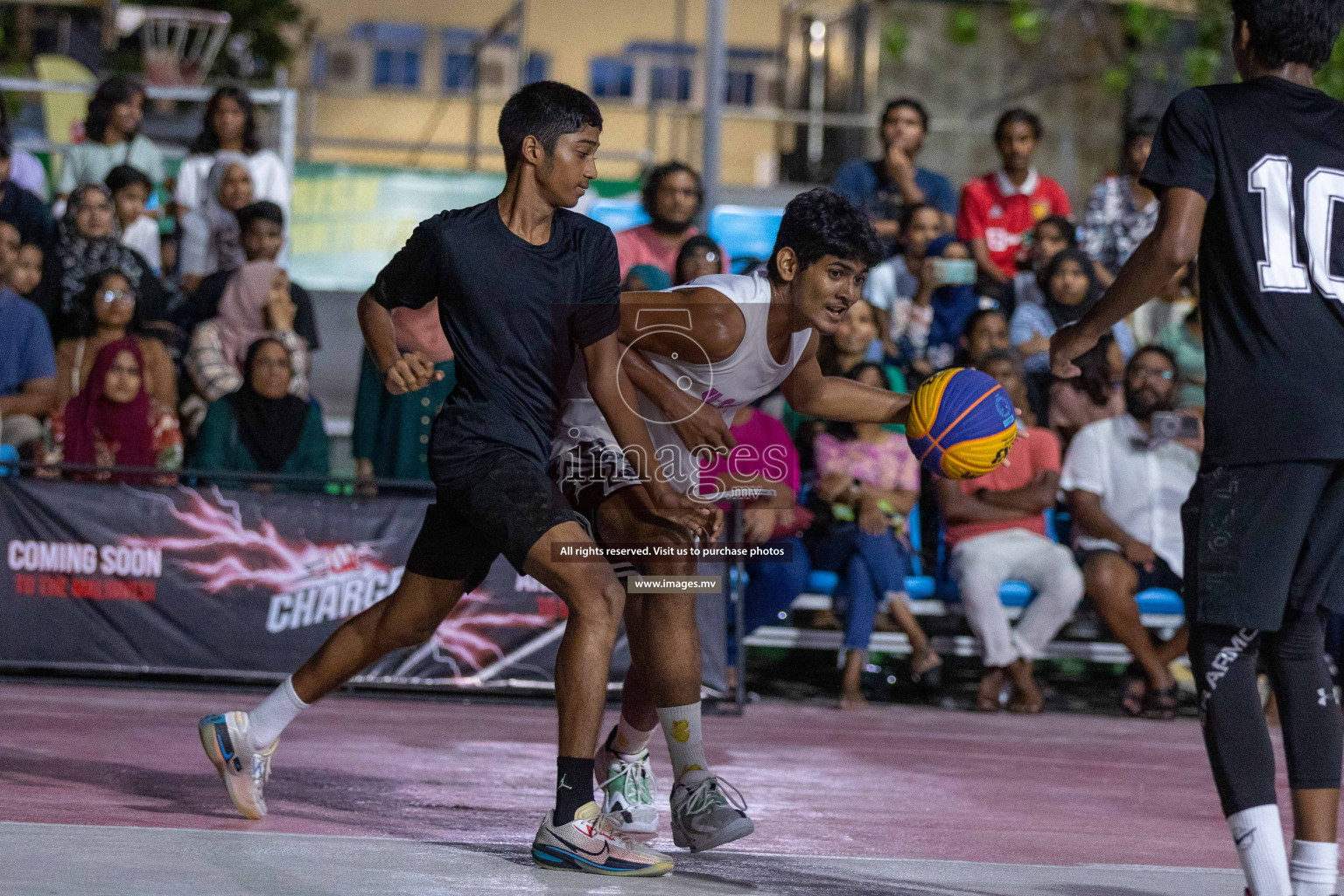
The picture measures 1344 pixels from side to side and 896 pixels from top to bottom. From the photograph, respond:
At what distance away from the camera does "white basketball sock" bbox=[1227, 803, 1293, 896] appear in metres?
3.77

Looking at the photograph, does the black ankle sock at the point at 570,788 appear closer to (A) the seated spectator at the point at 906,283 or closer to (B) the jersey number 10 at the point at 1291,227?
(B) the jersey number 10 at the point at 1291,227

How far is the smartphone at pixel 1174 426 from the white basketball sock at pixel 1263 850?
5861 millimetres

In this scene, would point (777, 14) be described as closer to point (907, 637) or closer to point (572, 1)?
point (572, 1)

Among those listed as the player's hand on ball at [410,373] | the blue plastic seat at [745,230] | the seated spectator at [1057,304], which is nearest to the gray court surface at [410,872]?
Answer: the player's hand on ball at [410,373]

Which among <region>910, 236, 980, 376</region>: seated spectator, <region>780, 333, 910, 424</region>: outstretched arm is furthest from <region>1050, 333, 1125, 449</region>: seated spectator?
<region>780, 333, 910, 424</region>: outstretched arm

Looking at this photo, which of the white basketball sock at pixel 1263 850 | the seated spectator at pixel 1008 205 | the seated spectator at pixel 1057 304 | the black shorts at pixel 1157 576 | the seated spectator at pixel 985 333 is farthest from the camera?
the seated spectator at pixel 1008 205

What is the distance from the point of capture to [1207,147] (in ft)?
12.7

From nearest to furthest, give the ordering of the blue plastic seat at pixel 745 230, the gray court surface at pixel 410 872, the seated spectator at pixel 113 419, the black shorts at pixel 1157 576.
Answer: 1. the gray court surface at pixel 410 872
2. the seated spectator at pixel 113 419
3. the black shorts at pixel 1157 576
4. the blue plastic seat at pixel 745 230

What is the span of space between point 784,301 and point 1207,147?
4.98ft

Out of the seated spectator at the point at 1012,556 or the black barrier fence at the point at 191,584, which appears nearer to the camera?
the black barrier fence at the point at 191,584

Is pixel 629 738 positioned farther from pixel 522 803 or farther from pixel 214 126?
pixel 214 126

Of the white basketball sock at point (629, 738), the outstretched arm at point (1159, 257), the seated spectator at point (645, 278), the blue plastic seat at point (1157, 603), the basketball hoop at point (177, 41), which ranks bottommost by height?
the blue plastic seat at point (1157, 603)

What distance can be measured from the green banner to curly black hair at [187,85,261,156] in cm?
336

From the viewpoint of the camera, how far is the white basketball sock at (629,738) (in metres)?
5.32
